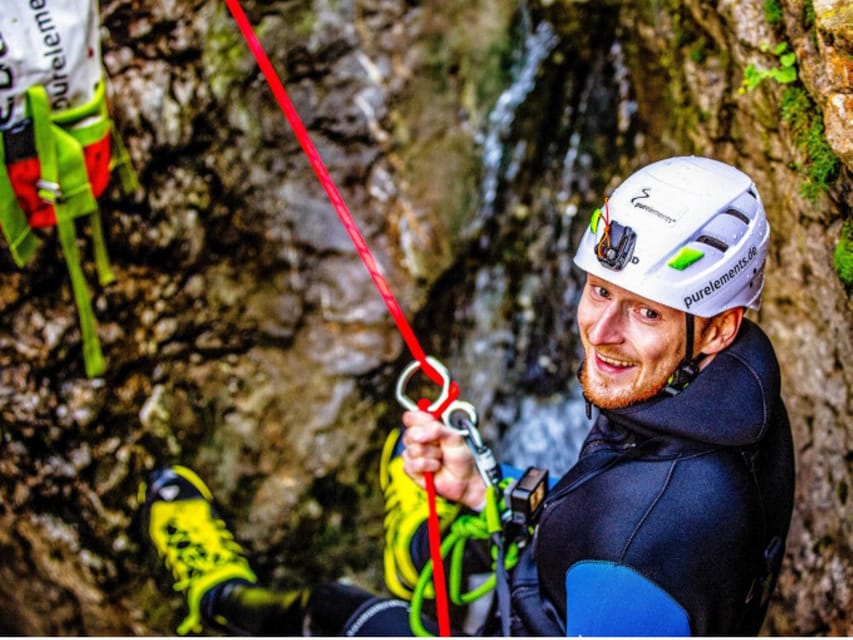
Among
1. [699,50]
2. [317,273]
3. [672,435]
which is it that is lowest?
[317,273]

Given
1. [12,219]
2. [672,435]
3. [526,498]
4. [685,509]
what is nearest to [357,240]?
[526,498]

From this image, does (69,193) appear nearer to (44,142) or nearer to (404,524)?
(44,142)

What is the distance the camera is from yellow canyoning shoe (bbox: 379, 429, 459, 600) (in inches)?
134

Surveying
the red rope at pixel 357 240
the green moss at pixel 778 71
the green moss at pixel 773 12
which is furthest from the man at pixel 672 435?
the green moss at pixel 773 12

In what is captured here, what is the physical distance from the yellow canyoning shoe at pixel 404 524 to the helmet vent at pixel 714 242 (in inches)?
63.0

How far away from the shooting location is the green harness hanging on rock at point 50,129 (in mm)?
2982

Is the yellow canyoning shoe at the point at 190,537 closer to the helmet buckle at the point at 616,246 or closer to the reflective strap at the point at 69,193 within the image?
the reflective strap at the point at 69,193

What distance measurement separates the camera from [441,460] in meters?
3.04

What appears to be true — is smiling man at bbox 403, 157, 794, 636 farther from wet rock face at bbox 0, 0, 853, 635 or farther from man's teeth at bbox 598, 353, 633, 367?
wet rock face at bbox 0, 0, 853, 635

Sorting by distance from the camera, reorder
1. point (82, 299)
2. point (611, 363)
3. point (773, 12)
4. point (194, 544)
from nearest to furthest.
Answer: point (611, 363)
point (773, 12)
point (82, 299)
point (194, 544)

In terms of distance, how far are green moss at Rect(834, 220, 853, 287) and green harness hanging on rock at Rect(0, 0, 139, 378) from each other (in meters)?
3.22

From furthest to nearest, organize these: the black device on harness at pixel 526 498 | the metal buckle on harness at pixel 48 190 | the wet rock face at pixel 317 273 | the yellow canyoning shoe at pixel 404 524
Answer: the wet rock face at pixel 317 273 → the yellow canyoning shoe at pixel 404 524 → the metal buckle on harness at pixel 48 190 → the black device on harness at pixel 526 498

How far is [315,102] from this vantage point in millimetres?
4738

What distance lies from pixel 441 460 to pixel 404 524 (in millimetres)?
629
